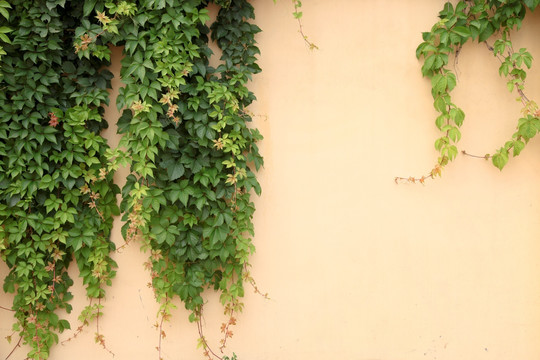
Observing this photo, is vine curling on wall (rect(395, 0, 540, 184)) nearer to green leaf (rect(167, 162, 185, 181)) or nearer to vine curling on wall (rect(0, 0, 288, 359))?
vine curling on wall (rect(0, 0, 288, 359))

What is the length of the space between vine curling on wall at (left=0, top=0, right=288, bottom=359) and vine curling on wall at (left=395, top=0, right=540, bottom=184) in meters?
0.83

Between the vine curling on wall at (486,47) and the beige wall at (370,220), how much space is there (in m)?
0.07

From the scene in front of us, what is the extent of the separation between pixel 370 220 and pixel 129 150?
142 cm

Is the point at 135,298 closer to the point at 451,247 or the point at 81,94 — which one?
the point at 81,94

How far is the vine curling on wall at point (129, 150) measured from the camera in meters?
2.41

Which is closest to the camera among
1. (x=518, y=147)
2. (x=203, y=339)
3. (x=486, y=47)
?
(x=518, y=147)

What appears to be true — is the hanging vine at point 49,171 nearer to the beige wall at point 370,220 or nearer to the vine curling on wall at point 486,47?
the beige wall at point 370,220

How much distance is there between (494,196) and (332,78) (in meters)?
1.14

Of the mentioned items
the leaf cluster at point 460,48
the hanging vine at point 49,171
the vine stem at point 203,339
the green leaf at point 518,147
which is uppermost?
the leaf cluster at point 460,48

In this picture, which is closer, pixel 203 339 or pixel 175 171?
pixel 175 171

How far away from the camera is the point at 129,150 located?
251 cm

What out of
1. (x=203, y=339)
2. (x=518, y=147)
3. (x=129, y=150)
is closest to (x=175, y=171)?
(x=129, y=150)

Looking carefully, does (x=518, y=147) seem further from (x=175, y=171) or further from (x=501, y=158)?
(x=175, y=171)

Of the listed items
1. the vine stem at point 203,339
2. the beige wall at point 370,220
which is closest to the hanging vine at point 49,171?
the beige wall at point 370,220
